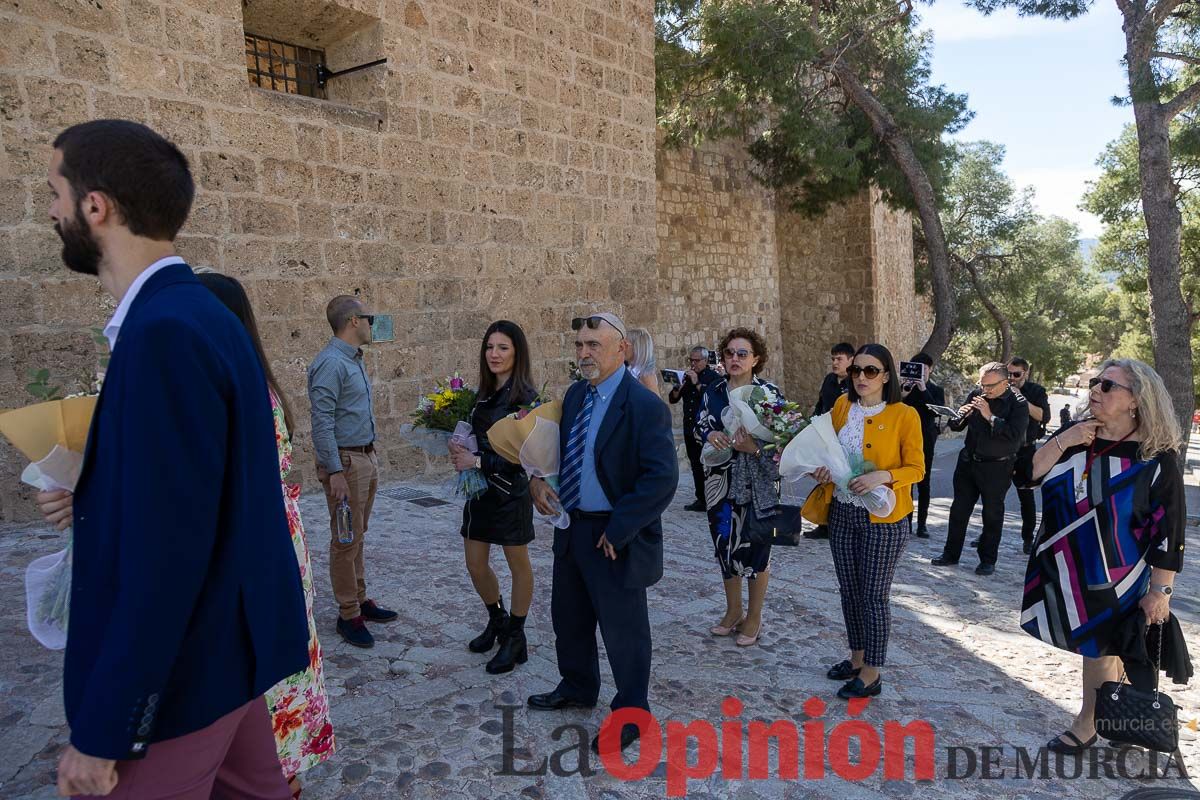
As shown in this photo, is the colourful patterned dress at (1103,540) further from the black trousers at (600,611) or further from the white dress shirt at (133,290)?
the white dress shirt at (133,290)

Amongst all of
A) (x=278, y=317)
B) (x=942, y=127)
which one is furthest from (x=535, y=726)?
(x=942, y=127)

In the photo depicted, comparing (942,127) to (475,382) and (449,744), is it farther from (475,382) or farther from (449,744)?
(449,744)

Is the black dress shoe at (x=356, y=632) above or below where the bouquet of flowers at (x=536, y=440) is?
below

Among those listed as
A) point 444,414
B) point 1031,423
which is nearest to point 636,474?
point 444,414

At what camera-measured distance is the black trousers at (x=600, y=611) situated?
3199mm

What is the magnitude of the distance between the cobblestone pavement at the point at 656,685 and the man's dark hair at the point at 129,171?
213 cm

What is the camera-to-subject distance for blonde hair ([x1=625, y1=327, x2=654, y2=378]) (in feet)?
13.2

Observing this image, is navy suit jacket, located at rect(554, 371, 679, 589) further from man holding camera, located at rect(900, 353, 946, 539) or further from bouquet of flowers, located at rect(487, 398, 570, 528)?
man holding camera, located at rect(900, 353, 946, 539)

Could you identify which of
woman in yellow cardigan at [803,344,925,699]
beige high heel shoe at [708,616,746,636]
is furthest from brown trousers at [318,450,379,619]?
woman in yellow cardigan at [803,344,925,699]

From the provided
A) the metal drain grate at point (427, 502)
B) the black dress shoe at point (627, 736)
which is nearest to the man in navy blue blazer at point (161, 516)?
the black dress shoe at point (627, 736)

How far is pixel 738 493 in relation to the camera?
432 centimetres

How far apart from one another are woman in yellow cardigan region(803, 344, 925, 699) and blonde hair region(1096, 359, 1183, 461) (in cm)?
84

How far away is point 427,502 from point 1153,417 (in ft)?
18.1

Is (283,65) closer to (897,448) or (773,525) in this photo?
(773,525)
